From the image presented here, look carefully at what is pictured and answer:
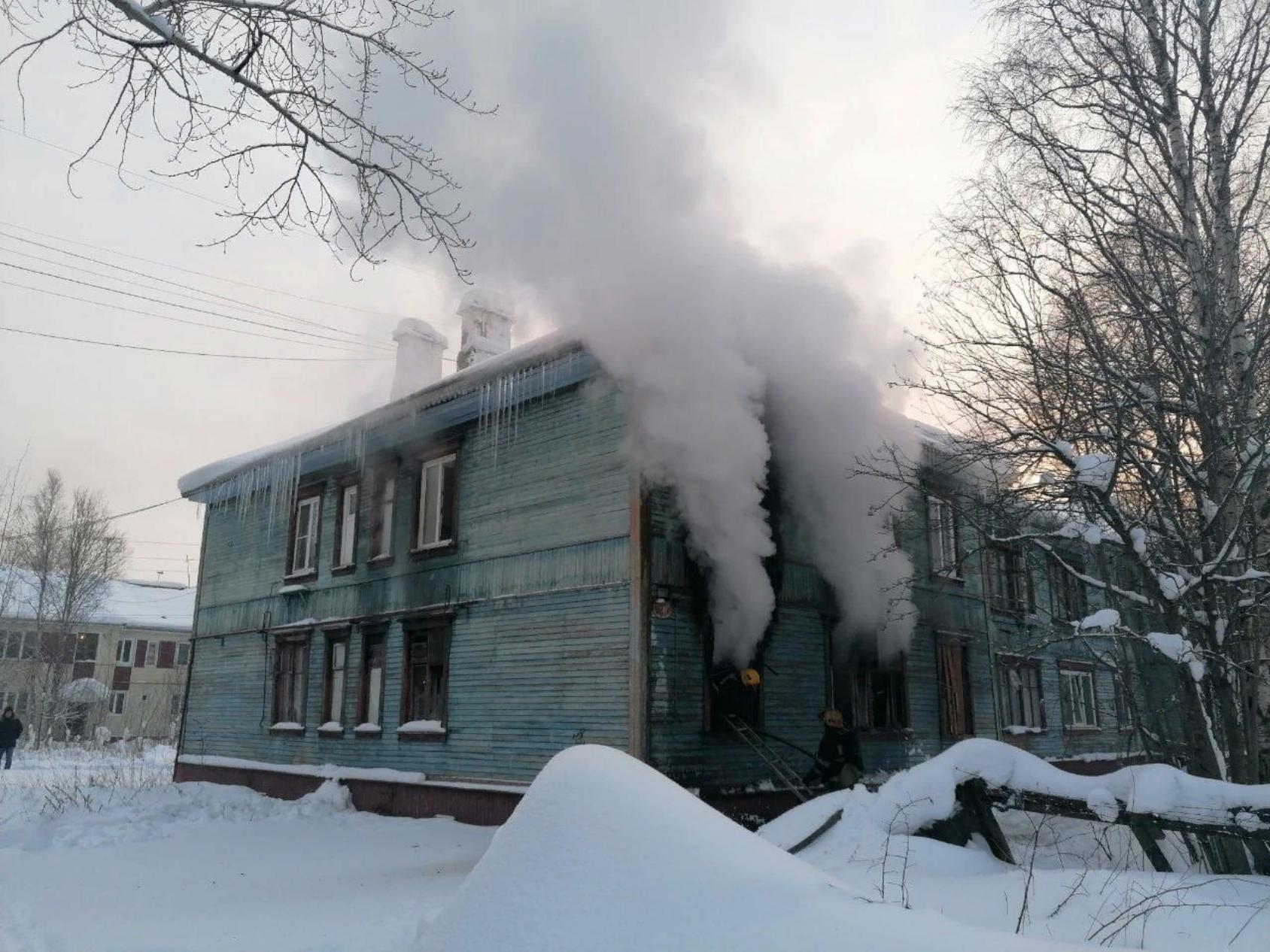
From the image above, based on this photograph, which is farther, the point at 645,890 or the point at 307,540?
the point at 307,540

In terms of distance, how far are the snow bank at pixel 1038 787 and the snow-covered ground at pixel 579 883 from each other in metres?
0.22

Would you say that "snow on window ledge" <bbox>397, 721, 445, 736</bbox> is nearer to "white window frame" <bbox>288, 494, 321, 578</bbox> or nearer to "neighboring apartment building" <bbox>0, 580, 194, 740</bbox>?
"white window frame" <bbox>288, 494, 321, 578</bbox>

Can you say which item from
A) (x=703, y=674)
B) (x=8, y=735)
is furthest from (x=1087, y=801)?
(x=8, y=735)

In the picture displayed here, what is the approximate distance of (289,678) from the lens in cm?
1722

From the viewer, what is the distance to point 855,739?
1093 cm

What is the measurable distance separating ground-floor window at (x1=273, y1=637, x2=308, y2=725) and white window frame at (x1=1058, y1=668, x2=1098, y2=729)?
1623 cm

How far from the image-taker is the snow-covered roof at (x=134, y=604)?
39031mm

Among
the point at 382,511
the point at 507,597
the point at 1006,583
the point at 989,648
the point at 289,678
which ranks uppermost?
the point at 382,511

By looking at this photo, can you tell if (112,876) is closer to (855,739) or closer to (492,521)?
(492,521)

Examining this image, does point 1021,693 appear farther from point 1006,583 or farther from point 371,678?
point 371,678

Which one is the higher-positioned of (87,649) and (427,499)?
(427,499)

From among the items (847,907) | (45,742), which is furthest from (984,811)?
(45,742)

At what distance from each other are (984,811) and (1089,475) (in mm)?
2962

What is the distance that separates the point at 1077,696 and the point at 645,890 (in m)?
21.9
